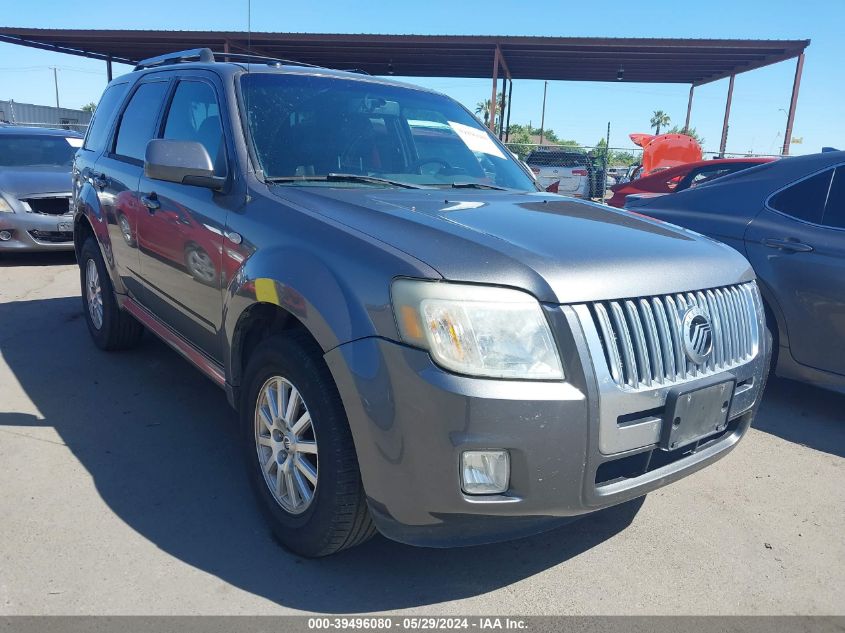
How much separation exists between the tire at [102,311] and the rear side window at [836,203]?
453 cm

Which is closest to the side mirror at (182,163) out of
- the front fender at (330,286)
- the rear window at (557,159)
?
the front fender at (330,286)

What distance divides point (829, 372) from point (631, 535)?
195 centimetres

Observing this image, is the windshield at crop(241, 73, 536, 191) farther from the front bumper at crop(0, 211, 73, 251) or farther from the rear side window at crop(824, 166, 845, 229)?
the front bumper at crop(0, 211, 73, 251)

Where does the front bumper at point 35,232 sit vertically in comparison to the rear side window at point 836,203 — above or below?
below

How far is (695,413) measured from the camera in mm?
2312

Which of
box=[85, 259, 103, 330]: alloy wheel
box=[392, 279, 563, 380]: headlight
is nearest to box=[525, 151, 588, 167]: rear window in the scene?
box=[85, 259, 103, 330]: alloy wheel

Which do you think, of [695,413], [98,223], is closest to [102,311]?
[98,223]

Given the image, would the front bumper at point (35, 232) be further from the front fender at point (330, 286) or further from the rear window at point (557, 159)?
the rear window at point (557, 159)

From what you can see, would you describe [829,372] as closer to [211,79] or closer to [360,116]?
[360,116]

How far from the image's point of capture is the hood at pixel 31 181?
807 centimetres

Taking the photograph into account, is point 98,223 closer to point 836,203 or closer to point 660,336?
point 660,336

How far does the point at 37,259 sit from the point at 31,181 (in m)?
1.14

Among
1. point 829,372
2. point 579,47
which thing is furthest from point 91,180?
point 579,47

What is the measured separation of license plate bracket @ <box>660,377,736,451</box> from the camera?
7.27 ft
